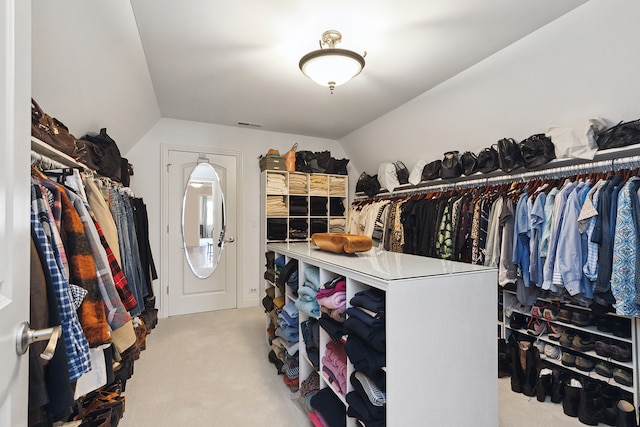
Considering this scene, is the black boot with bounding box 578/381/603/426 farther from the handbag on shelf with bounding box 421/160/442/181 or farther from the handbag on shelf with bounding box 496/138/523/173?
the handbag on shelf with bounding box 421/160/442/181

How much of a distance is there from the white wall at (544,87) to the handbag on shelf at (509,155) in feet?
0.48

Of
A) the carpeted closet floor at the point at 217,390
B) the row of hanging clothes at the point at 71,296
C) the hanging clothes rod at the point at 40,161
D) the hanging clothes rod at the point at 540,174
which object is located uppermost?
the hanging clothes rod at the point at 540,174

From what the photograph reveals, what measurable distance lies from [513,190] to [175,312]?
3.97 metres

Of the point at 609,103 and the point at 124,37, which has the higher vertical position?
the point at 124,37

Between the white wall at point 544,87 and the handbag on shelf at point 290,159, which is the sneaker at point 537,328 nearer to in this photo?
the white wall at point 544,87

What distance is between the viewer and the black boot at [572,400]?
1933 millimetres

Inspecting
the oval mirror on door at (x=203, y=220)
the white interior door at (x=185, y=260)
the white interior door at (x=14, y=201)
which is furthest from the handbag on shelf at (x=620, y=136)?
the oval mirror on door at (x=203, y=220)

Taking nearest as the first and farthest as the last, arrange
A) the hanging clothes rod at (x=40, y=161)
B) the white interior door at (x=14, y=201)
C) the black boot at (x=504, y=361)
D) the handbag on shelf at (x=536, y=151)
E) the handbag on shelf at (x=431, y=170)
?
the white interior door at (x=14, y=201), the hanging clothes rod at (x=40, y=161), the handbag on shelf at (x=536, y=151), the black boot at (x=504, y=361), the handbag on shelf at (x=431, y=170)

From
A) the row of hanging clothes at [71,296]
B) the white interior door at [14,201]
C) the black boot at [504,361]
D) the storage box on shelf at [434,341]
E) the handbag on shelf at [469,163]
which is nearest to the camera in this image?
the white interior door at [14,201]

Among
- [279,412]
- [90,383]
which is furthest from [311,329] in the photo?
[90,383]

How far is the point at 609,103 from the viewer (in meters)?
1.90

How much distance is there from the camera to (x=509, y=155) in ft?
8.00

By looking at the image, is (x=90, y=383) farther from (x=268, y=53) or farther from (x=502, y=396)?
(x=502, y=396)

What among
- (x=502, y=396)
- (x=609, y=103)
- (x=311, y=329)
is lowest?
(x=502, y=396)
